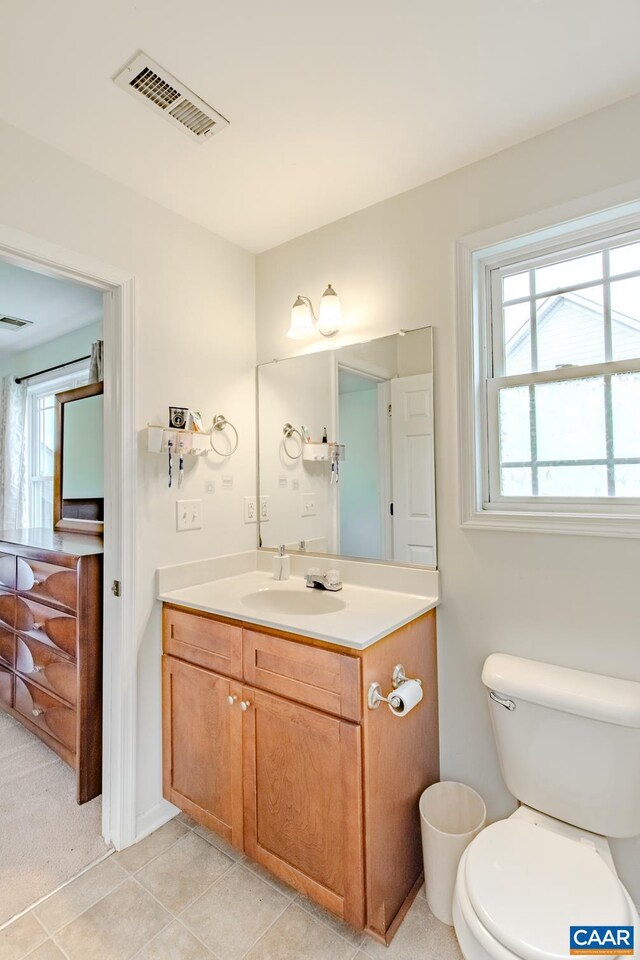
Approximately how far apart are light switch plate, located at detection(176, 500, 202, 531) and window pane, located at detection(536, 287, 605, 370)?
4.67 feet

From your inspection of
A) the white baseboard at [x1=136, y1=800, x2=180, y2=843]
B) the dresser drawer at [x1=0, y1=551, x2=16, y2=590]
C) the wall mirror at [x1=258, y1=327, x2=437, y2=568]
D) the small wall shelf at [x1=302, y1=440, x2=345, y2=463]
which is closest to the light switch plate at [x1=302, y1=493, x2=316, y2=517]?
the wall mirror at [x1=258, y1=327, x2=437, y2=568]

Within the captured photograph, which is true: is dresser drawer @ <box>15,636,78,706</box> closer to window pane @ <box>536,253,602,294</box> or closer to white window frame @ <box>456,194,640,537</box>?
white window frame @ <box>456,194,640,537</box>

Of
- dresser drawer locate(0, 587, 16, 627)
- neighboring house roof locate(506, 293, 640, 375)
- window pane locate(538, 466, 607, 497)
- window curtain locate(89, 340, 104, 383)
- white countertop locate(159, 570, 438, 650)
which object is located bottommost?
dresser drawer locate(0, 587, 16, 627)

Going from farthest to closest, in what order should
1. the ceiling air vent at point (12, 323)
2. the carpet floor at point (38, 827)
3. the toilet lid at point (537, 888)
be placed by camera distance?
1. the ceiling air vent at point (12, 323)
2. the carpet floor at point (38, 827)
3. the toilet lid at point (537, 888)

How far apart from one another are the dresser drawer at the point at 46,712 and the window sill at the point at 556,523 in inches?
73.6

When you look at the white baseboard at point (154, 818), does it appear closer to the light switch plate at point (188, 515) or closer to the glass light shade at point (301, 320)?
the light switch plate at point (188, 515)

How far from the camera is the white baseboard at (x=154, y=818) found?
176 cm

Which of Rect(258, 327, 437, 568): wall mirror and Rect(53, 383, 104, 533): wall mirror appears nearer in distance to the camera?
Rect(258, 327, 437, 568): wall mirror

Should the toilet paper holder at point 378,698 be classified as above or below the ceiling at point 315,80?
below

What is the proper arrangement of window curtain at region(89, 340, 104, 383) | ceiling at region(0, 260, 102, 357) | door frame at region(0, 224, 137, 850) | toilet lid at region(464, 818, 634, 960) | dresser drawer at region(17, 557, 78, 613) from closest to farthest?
toilet lid at region(464, 818, 634, 960) < door frame at region(0, 224, 137, 850) < dresser drawer at region(17, 557, 78, 613) < ceiling at region(0, 260, 102, 357) < window curtain at region(89, 340, 104, 383)

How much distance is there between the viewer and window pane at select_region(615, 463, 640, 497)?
4.69 ft

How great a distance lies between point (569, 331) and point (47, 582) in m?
2.36

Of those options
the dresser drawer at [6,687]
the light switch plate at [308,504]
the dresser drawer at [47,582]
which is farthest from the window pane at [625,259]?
the dresser drawer at [6,687]

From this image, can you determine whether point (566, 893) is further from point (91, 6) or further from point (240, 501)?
point (91, 6)
